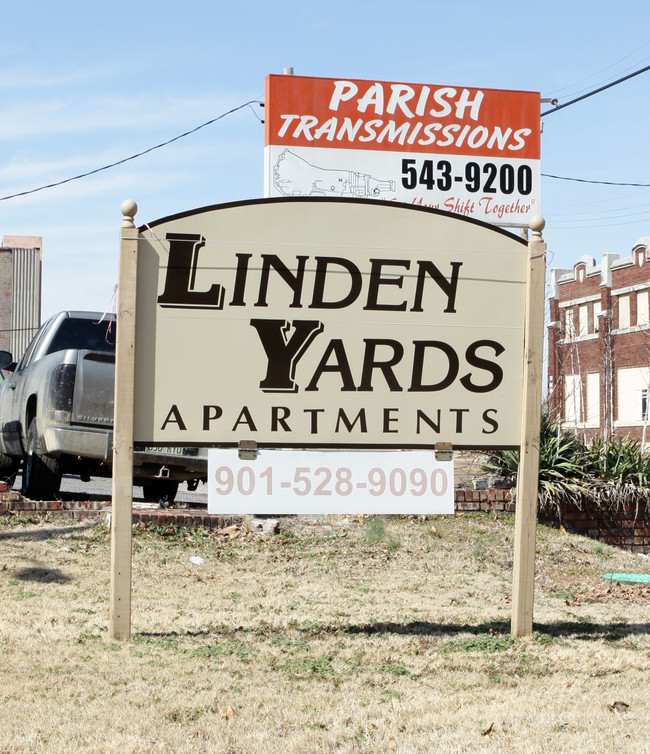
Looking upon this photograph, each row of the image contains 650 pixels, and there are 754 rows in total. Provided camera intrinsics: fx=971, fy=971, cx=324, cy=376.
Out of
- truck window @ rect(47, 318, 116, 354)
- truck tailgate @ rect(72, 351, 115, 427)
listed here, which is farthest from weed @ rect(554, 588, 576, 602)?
truck window @ rect(47, 318, 116, 354)

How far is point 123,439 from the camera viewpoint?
20.9 feet

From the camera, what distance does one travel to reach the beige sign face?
6.60 meters

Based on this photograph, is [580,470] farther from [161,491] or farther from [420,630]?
[420,630]

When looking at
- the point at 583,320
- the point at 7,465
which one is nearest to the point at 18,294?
the point at 583,320

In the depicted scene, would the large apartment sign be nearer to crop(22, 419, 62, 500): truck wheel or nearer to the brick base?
the brick base

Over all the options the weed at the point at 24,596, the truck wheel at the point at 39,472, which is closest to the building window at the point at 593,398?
the truck wheel at the point at 39,472

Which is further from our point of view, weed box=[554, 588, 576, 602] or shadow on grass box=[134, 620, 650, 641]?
weed box=[554, 588, 576, 602]

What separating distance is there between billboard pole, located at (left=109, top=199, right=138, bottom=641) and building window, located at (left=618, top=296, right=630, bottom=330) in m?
36.9

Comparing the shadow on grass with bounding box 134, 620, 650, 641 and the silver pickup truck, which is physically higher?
the silver pickup truck

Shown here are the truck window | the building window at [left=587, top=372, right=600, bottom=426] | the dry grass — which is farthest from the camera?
the building window at [left=587, top=372, right=600, bottom=426]

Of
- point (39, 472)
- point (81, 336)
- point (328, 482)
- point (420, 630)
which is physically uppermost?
point (81, 336)

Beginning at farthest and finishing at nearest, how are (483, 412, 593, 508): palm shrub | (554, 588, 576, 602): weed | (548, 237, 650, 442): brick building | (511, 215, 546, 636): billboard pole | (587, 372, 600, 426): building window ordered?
(587, 372, 600, 426): building window < (548, 237, 650, 442): brick building < (483, 412, 593, 508): palm shrub < (554, 588, 576, 602): weed < (511, 215, 546, 636): billboard pole

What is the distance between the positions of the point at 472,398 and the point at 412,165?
27.7 feet

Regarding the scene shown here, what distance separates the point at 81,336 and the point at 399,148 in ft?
18.9
